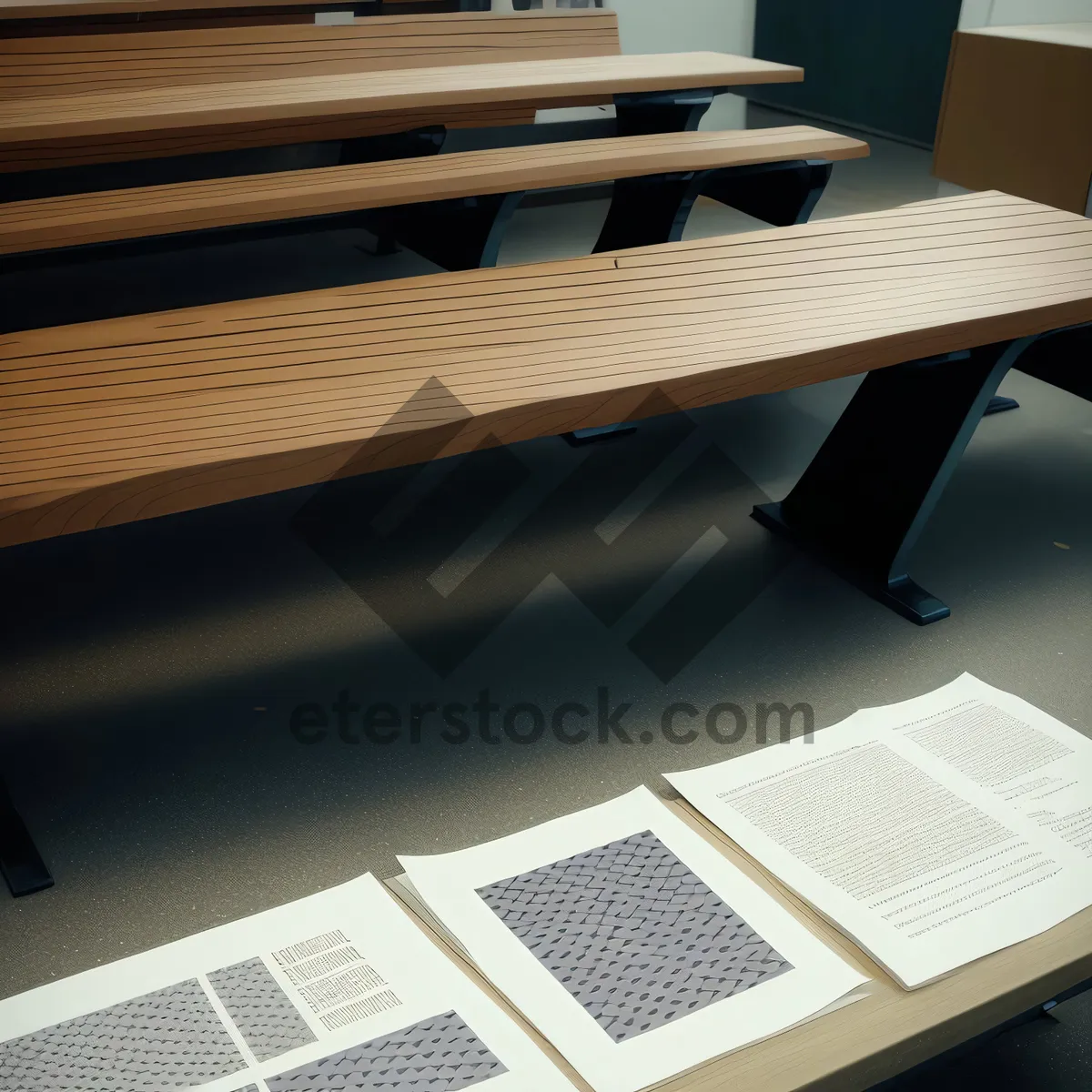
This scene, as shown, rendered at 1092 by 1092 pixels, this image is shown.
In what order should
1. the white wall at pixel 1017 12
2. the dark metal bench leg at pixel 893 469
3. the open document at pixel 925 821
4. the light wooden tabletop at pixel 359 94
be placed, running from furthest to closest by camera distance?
the white wall at pixel 1017 12
the light wooden tabletop at pixel 359 94
the dark metal bench leg at pixel 893 469
the open document at pixel 925 821

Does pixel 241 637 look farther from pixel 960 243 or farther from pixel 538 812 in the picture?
pixel 960 243

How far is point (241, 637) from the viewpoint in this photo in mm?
2119

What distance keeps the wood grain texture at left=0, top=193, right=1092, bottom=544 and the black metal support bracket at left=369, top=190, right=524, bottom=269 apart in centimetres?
84

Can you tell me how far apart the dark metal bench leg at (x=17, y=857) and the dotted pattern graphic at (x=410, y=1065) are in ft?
2.36

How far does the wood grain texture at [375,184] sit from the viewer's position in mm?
2412

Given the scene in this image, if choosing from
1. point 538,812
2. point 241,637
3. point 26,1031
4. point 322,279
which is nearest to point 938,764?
point 538,812

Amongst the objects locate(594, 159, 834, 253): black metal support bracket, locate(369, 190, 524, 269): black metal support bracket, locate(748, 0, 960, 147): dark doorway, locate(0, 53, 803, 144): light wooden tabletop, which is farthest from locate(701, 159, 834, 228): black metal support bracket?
locate(748, 0, 960, 147): dark doorway

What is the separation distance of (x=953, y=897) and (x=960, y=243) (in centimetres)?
152

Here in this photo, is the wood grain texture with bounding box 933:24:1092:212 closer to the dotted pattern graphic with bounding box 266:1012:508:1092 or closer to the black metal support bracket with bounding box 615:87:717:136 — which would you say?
the black metal support bracket with bounding box 615:87:717:136

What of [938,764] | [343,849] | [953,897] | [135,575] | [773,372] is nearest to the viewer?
[953,897]

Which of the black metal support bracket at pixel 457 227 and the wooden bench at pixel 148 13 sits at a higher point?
the wooden bench at pixel 148 13

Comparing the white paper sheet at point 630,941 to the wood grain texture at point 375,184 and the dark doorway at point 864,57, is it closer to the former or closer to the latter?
the wood grain texture at point 375,184

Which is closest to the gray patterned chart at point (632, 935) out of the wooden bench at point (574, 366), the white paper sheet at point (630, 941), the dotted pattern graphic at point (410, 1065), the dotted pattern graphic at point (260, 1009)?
the white paper sheet at point (630, 941)

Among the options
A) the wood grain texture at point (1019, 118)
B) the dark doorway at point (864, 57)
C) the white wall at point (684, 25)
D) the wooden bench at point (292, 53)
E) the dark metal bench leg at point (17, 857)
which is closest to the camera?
the dark metal bench leg at point (17, 857)
